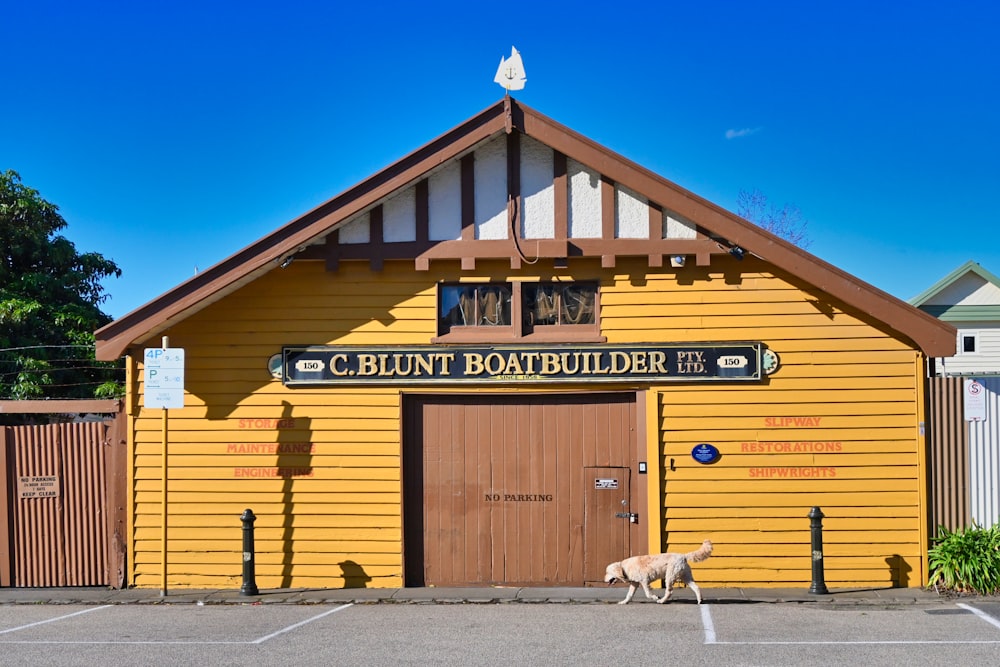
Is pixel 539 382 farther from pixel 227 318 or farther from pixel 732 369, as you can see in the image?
pixel 227 318

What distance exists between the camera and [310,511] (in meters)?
12.7

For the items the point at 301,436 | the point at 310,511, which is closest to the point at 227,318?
the point at 301,436

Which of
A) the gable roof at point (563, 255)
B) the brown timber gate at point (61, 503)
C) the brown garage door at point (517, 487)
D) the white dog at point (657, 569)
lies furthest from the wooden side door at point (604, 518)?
the brown timber gate at point (61, 503)

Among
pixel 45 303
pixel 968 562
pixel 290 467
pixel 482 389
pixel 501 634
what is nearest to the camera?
pixel 501 634

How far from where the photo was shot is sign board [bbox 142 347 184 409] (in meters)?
12.0

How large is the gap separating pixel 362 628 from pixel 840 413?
621 centimetres

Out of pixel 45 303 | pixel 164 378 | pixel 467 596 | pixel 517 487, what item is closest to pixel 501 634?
pixel 467 596

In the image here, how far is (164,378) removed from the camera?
39.3 feet

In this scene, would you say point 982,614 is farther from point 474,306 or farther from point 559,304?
point 474,306

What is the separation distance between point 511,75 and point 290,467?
18.3 feet

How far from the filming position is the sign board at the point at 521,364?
12.3 metres

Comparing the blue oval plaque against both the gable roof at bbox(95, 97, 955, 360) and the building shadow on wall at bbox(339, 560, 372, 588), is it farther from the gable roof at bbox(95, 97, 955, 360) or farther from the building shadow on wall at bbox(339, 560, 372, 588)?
the building shadow on wall at bbox(339, 560, 372, 588)

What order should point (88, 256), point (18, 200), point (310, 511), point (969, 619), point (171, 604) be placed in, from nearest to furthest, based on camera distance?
point (969, 619)
point (171, 604)
point (310, 511)
point (18, 200)
point (88, 256)

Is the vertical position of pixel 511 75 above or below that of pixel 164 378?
above
